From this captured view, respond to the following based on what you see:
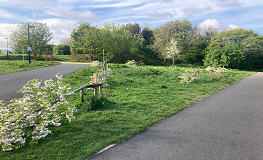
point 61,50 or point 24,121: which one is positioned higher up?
point 61,50

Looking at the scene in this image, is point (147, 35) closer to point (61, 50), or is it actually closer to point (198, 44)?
point (198, 44)

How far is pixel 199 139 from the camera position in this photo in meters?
4.05

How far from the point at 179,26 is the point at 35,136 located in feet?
146

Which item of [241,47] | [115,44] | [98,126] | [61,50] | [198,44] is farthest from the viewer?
[198,44]

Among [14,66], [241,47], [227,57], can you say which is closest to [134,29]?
[227,57]

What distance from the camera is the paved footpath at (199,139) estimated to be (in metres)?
3.37

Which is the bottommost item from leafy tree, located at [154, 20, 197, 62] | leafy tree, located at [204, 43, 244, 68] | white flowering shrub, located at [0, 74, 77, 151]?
white flowering shrub, located at [0, 74, 77, 151]

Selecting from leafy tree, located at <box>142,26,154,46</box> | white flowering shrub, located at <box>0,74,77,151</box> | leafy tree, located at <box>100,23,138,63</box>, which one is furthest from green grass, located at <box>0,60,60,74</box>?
leafy tree, located at <box>142,26,154,46</box>

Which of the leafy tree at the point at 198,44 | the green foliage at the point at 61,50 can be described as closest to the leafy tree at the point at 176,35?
the leafy tree at the point at 198,44

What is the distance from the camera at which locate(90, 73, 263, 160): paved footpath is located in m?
3.37

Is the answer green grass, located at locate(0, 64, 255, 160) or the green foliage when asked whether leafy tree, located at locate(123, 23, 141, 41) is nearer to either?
the green foliage

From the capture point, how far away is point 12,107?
4.18 meters

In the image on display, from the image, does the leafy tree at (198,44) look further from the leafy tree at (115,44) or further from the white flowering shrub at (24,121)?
the white flowering shrub at (24,121)

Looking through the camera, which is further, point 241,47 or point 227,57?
point 241,47
